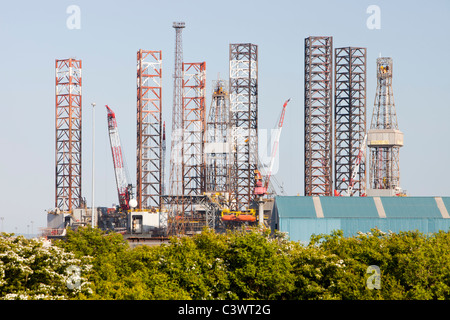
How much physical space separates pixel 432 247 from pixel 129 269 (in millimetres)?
27141

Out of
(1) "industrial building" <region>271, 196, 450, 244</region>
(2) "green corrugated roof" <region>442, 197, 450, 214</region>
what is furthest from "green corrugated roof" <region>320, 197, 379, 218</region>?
(2) "green corrugated roof" <region>442, 197, 450, 214</region>

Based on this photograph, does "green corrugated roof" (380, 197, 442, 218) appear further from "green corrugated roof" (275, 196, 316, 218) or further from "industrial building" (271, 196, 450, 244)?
"green corrugated roof" (275, 196, 316, 218)

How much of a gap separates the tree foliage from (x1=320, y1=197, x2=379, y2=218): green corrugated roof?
51.8 m

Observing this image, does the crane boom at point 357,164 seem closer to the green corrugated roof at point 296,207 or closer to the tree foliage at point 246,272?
Result: the green corrugated roof at point 296,207

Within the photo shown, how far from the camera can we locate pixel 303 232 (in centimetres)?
11375

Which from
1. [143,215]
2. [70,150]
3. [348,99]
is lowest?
[143,215]

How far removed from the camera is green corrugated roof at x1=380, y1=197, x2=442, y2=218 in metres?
118

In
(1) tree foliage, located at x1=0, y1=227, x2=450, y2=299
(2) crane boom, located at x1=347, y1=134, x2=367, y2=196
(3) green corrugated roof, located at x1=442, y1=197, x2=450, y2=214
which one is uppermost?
(2) crane boom, located at x1=347, y1=134, x2=367, y2=196

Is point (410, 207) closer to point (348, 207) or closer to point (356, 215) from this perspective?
point (356, 215)

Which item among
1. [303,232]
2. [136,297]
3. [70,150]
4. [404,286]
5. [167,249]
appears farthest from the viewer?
[70,150]

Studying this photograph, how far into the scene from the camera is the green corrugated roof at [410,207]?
4656 inches

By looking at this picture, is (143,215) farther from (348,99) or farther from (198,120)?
(348,99)

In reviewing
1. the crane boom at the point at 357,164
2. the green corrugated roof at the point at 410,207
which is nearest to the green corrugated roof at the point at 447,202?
the green corrugated roof at the point at 410,207
